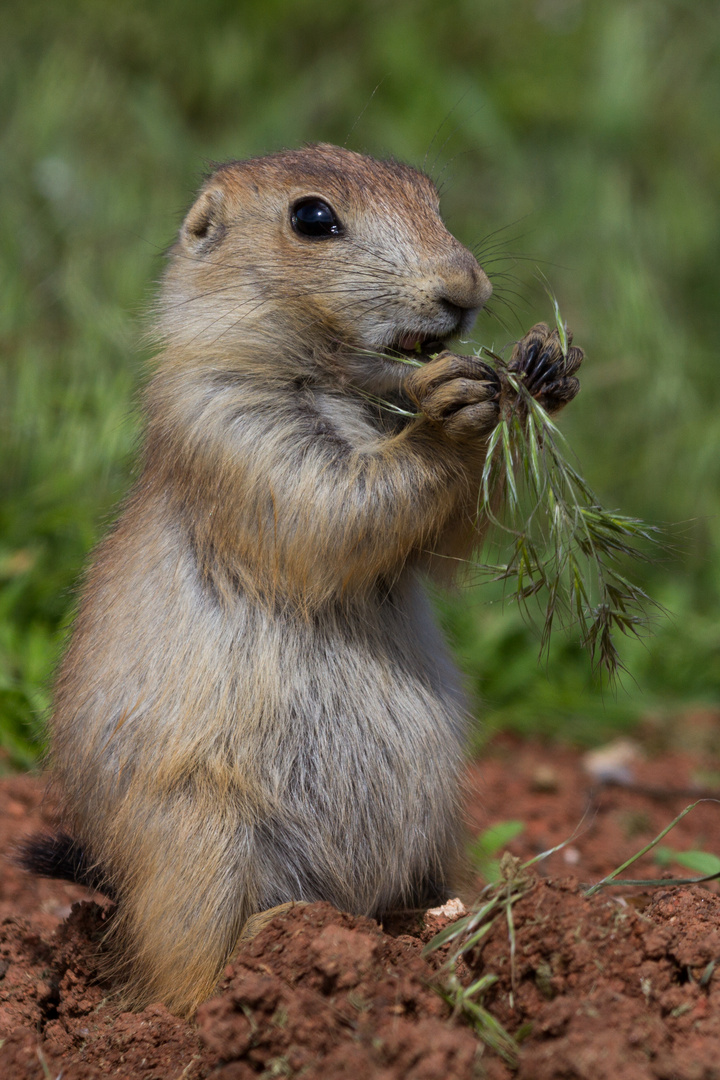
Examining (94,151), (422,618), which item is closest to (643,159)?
(94,151)

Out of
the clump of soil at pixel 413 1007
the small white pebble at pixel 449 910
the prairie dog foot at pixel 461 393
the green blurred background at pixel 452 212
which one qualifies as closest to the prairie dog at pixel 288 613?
the prairie dog foot at pixel 461 393

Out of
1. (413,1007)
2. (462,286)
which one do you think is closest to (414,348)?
(462,286)

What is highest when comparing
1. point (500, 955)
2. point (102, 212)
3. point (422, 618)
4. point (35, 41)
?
point (35, 41)

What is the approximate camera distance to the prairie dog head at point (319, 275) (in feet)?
11.1

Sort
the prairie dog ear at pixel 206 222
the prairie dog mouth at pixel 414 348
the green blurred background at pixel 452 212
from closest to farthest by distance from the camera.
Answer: the prairie dog mouth at pixel 414 348, the prairie dog ear at pixel 206 222, the green blurred background at pixel 452 212

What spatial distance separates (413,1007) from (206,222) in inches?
110

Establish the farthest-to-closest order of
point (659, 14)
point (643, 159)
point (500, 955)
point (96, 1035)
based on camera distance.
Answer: point (659, 14) → point (643, 159) → point (96, 1035) → point (500, 955)

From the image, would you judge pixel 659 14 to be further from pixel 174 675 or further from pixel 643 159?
pixel 174 675

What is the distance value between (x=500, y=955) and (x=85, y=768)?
4.89ft

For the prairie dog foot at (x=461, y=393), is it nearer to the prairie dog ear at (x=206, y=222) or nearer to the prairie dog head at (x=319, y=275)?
the prairie dog head at (x=319, y=275)

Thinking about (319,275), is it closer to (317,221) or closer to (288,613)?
(317,221)

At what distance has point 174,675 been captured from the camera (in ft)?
10.6

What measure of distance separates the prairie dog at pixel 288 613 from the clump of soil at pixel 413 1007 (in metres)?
0.32

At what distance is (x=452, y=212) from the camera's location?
9.20m
